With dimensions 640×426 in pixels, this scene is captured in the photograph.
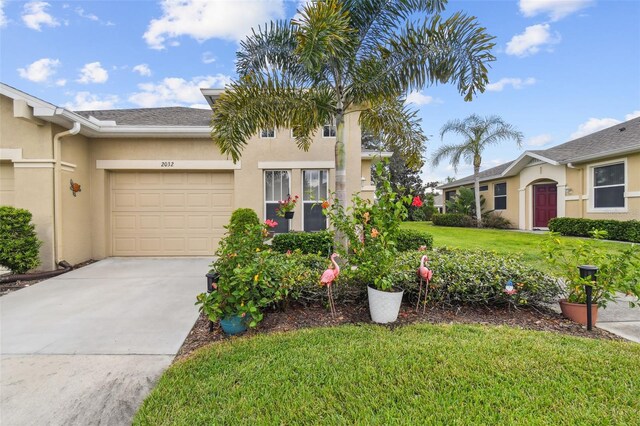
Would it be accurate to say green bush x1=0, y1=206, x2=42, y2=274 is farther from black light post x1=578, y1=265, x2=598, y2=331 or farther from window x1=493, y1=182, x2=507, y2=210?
window x1=493, y1=182, x2=507, y2=210

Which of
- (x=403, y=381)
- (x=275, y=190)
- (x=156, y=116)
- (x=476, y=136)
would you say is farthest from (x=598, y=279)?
(x=476, y=136)

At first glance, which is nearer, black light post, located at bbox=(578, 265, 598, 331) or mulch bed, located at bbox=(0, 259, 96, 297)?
black light post, located at bbox=(578, 265, 598, 331)

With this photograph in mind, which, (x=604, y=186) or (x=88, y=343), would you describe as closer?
(x=88, y=343)

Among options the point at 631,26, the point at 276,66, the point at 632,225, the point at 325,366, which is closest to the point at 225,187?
the point at 276,66

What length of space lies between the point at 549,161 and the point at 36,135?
18566 mm

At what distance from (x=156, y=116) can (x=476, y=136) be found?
1657 centimetres

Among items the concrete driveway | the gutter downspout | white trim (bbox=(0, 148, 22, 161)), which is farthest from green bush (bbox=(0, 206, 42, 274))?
white trim (bbox=(0, 148, 22, 161))

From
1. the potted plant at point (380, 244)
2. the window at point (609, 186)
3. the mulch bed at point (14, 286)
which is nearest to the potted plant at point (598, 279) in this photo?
the potted plant at point (380, 244)

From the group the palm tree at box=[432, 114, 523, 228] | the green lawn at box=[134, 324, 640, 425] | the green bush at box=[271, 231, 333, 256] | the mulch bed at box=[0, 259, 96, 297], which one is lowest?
the mulch bed at box=[0, 259, 96, 297]

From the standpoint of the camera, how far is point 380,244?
11.6 feet

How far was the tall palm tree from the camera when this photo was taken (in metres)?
4.85

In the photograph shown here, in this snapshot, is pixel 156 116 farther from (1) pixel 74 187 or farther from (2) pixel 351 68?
(2) pixel 351 68

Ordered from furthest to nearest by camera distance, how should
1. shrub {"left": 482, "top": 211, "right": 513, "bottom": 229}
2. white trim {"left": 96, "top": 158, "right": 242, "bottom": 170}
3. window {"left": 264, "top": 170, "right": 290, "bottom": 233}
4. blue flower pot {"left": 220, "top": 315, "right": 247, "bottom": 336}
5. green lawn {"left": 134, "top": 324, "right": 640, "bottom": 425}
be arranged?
shrub {"left": 482, "top": 211, "right": 513, "bottom": 229}, window {"left": 264, "top": 170, "right": 290, "bottom": 233}, white trim {"left": 96, "top": 158, "right": 242, "bottom": 170}, blue flower pot {"left": 220, "top": 315, "right": 247, "bottom": 336}, green lawn {"left": 134, "top": 324, "right": 640, "bottom": 425}

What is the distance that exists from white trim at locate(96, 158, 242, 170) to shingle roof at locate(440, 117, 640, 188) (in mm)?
13791
